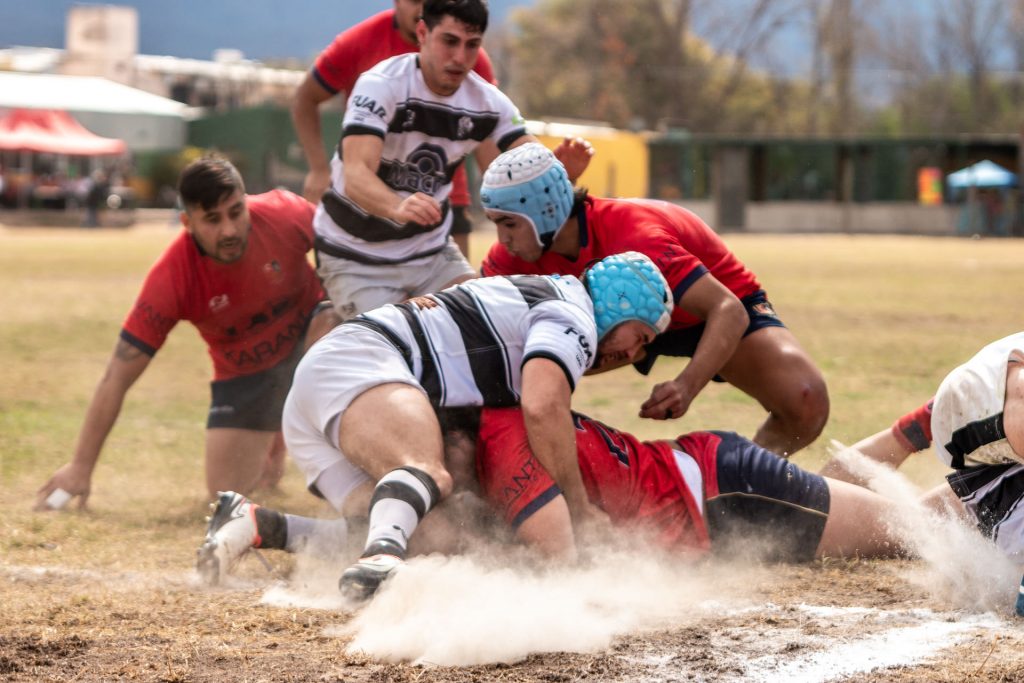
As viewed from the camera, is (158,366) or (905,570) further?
(158,366)

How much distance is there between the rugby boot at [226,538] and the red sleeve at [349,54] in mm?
2879

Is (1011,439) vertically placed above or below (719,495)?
above

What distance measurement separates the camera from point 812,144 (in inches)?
1554

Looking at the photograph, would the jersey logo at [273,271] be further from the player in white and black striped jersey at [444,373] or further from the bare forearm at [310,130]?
the player in white and black striped jersey at [444,373]

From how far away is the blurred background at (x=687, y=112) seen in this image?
3856 cm

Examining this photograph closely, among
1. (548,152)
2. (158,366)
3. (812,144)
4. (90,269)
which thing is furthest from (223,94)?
(548,152)

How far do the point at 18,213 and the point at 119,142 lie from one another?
215 inches

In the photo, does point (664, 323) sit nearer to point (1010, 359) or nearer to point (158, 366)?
point (1010, 359)

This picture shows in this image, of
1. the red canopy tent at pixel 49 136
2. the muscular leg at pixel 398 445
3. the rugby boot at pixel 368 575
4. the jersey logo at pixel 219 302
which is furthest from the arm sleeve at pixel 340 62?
the red canopy tent at pixel 49 136

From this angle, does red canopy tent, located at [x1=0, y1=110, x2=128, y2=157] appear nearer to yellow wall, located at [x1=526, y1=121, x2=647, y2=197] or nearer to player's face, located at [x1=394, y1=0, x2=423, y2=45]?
yellow wall, located at [x1=526, y1=121, x2=647, y2=197]

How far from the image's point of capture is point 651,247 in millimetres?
4676

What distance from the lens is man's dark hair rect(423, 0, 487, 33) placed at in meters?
5.11

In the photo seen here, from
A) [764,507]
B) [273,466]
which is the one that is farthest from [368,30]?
[764,507]

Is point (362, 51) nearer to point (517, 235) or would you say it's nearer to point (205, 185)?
point (205, 185)
